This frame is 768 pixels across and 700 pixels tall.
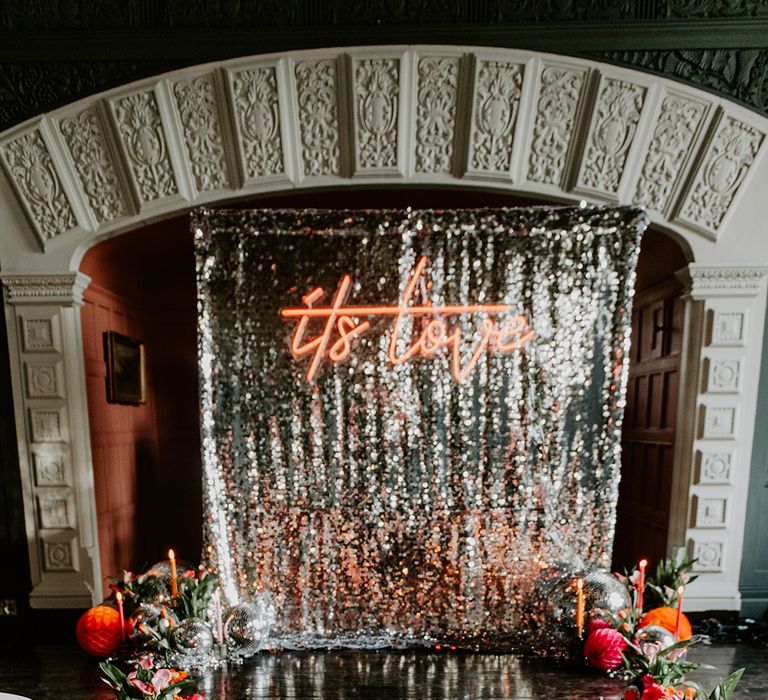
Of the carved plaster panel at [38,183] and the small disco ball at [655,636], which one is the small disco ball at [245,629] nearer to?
the small disco ball at [655,636]

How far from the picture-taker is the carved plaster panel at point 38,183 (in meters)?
2.45

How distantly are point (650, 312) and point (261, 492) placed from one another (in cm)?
266

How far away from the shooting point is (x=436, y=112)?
2.40 metres

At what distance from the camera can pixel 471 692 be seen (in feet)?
6.69

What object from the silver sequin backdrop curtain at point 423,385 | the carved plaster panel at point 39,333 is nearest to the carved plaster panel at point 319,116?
the silver sequin backdrop curtain at point 423,385

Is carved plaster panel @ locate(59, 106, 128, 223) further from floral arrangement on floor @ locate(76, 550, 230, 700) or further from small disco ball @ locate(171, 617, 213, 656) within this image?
small disco ball @ locate(171, 617, 213, 656)

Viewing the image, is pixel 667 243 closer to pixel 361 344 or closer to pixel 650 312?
pixel 650 312

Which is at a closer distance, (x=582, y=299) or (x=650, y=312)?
(x=582, y=299)

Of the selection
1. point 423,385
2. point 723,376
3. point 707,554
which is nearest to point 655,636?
point 707,554

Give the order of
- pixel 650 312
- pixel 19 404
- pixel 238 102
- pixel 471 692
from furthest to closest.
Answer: pixel 650 312 < pixel 19 404 < pixel 238 102 < pixel 471 692

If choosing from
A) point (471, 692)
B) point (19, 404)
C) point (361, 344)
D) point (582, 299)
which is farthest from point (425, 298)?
point (19, 404)

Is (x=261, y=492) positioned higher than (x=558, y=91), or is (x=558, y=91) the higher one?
A: (x=558, y=91)

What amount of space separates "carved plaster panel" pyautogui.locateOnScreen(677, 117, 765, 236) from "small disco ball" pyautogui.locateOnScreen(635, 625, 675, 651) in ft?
6.69

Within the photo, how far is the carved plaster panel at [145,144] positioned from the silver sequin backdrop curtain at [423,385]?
0.42m
